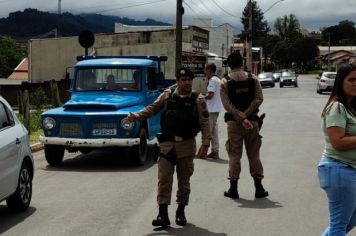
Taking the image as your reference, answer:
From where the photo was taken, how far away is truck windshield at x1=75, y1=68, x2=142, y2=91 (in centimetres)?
1259

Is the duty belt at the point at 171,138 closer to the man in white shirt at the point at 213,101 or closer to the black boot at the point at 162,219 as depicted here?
the black boot at the point at 162,219

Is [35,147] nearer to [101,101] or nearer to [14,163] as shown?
[101,101]

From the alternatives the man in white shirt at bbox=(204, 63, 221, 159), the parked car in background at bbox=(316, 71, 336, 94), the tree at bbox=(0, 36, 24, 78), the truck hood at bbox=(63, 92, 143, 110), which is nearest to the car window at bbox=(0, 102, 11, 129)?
the truck hood at bbox=(63, 92, 143, 110)

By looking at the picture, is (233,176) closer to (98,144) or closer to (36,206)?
(36,206)

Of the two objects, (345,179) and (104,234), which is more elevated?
(345,179)

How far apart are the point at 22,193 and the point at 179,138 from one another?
2238mm

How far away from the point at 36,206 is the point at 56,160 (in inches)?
148

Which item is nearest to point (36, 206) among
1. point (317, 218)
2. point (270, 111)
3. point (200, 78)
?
point (317, 218)

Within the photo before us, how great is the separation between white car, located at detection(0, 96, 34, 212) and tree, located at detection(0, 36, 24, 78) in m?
95.6

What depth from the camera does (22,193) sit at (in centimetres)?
775

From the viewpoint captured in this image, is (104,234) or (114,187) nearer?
(104,234)

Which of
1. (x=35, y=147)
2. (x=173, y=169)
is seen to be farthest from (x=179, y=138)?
(x=35, y=147)

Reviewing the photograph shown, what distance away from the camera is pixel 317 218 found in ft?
23.9

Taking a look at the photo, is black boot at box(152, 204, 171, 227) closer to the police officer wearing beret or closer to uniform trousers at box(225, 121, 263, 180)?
the police officer wearing beret
